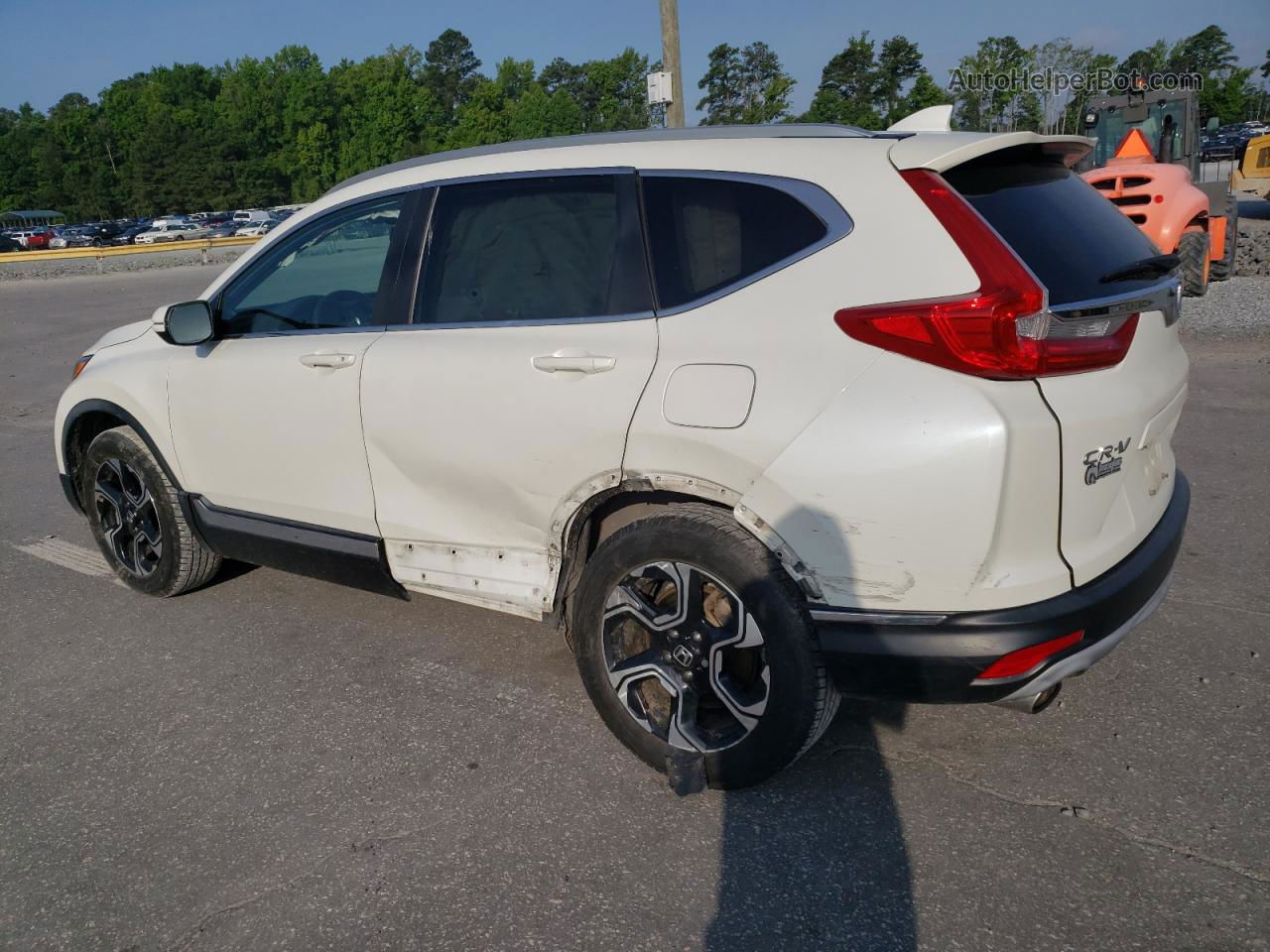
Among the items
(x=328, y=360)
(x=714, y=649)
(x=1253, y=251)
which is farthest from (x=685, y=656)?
(x=1253, y=251)

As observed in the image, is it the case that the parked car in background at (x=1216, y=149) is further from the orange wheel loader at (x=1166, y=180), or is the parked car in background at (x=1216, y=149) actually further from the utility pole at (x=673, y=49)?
the utility pole at (x=673, y=49)

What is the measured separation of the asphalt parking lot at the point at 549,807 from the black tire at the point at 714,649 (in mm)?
161

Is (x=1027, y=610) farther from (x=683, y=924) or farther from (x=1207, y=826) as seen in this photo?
(x=683, y=924)

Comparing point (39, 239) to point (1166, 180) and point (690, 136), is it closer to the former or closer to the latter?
point (1166, 180)

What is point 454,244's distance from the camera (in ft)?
11.4

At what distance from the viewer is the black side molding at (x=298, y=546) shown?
3.66 meters

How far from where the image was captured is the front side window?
373 centimetres

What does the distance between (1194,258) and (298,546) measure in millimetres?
10794

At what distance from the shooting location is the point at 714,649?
9.31ft

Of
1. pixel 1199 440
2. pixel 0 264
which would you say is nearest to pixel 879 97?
pixel 0 264

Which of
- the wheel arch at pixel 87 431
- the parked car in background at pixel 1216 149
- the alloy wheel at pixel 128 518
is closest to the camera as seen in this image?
the wheel arch at pixel 87 431

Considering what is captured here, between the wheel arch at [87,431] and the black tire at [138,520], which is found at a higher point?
the wheel arch at [87,431]

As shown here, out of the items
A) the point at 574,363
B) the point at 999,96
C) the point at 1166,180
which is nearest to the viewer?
the point at 574,363

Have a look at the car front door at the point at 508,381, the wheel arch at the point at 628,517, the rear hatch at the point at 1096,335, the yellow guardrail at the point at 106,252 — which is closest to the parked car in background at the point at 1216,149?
the yellow guardrail at the point at 106,252
